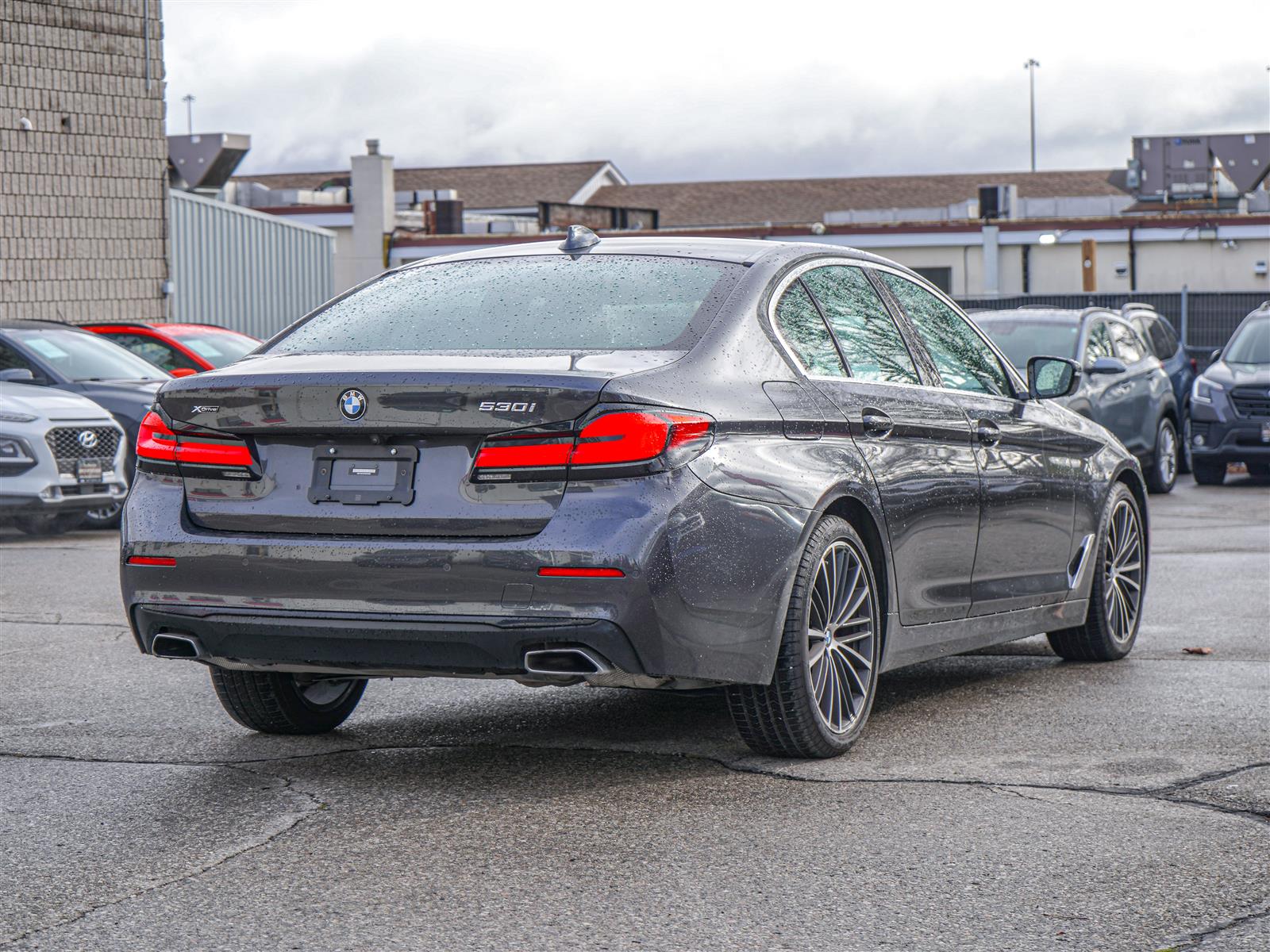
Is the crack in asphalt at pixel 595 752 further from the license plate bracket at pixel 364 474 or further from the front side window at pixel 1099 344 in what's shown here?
the front side window at pixel 1099 344

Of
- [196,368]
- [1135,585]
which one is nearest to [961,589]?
[1135,585]

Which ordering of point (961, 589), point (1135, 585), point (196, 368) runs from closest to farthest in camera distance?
point (961, 589), point (1135, 585), point (196, 368)

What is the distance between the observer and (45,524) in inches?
587

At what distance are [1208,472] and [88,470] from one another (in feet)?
35.8

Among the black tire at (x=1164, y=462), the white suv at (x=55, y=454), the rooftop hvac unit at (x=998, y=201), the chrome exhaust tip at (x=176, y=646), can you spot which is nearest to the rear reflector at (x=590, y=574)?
the chrome exhaust tip at (x=176, y=646)

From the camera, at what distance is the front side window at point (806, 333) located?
18.8ft

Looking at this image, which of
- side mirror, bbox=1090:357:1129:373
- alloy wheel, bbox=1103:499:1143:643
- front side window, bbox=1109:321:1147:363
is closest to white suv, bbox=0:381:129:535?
side mirror, bbox=1090:357:1129:373

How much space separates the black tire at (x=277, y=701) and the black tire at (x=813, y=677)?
1296 mm

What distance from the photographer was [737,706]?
215 inches

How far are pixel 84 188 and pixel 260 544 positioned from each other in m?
21.7

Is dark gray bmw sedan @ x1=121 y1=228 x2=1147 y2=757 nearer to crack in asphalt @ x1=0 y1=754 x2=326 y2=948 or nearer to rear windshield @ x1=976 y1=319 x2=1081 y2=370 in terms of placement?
crack in asphalt @ x1=0 y1=754 x2=326 y2=948

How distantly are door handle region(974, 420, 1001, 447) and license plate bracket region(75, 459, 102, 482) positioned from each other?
337 inches

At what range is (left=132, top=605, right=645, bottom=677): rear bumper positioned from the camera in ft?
16.0

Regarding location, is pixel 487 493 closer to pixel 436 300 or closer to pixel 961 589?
pixel 436 300
